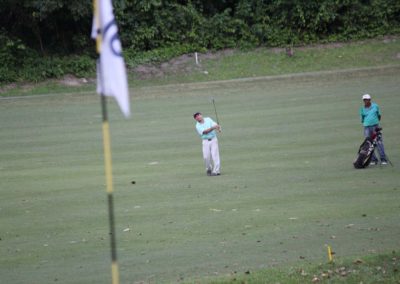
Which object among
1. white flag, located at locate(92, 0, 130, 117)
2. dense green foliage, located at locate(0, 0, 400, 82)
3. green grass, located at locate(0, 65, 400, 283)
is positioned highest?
dense green foliage, located at locate(0, 0, 400, 82)

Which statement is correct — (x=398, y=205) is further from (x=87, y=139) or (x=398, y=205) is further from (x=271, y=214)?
(x=87, y=139)

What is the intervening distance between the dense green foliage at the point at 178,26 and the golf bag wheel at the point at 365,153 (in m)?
31.3

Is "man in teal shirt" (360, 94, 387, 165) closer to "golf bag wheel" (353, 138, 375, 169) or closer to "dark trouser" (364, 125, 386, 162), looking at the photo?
"dark trouser" (364, 125, 386, 162)

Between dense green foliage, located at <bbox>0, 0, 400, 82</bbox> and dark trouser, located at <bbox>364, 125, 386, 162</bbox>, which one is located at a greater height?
dense green foliage, located at <bbox>0, 0, 400, 82</bbox>

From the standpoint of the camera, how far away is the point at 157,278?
13.3 meters

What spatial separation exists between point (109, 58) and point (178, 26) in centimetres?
4849

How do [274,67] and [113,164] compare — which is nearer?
[113,164]

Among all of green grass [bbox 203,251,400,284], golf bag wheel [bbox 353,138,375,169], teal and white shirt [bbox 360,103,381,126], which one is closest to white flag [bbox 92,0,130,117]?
green grass [bbox 203,251,400,284]

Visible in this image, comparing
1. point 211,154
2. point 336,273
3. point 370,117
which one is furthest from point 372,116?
point 336,273

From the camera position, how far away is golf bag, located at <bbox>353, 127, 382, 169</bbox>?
23031 millimetres

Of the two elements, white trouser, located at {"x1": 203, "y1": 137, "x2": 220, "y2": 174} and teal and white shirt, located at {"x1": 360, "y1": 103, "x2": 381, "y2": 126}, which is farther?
teal and white shirt, located at {"x1": 360, "y1": 103, "x2": 381, "y2": 126}

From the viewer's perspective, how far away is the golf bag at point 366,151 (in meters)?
23.0

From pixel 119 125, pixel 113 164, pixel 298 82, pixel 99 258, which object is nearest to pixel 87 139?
pixel 119 125

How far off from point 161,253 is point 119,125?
22.4m
